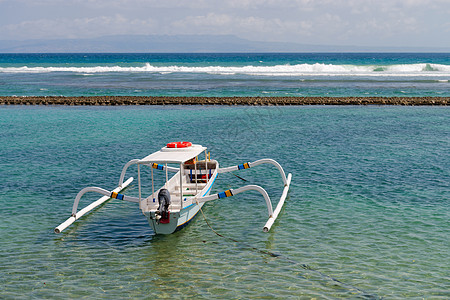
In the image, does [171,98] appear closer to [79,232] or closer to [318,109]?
[318,109]

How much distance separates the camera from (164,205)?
46.2 feet

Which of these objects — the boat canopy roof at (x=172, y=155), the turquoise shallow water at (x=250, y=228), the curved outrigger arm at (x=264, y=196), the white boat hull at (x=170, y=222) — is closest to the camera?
the turquoise shallow water at (x=250, y=228)

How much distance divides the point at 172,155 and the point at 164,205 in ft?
6.41

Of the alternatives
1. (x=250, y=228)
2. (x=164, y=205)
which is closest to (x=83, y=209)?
(x=164, y=205)

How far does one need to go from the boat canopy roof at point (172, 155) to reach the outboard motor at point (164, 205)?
96cm

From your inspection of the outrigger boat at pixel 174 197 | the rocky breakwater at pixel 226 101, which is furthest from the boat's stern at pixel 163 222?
the rocky breakwater at pixel 226 101

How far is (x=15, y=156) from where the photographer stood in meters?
25.4

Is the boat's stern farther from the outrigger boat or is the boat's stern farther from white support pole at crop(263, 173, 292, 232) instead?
white support pole at crop(263, 173, 292, 232)

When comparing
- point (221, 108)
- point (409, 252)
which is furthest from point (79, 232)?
point (221, 108)

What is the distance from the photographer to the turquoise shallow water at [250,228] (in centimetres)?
1167

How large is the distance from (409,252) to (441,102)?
3909 centimetres

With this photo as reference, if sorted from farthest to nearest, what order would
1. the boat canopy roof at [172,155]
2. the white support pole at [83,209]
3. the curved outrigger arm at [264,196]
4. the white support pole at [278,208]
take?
the white support pole at [83,209] → the curved outrigger arm at [264,196] → the white support pole at [278,208] → the boat canopy roof at [172,155]

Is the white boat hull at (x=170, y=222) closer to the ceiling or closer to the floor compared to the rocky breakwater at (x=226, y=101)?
closer to the floor

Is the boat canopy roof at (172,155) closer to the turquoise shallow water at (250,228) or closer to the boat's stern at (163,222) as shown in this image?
the boat's stern at (163,222)
